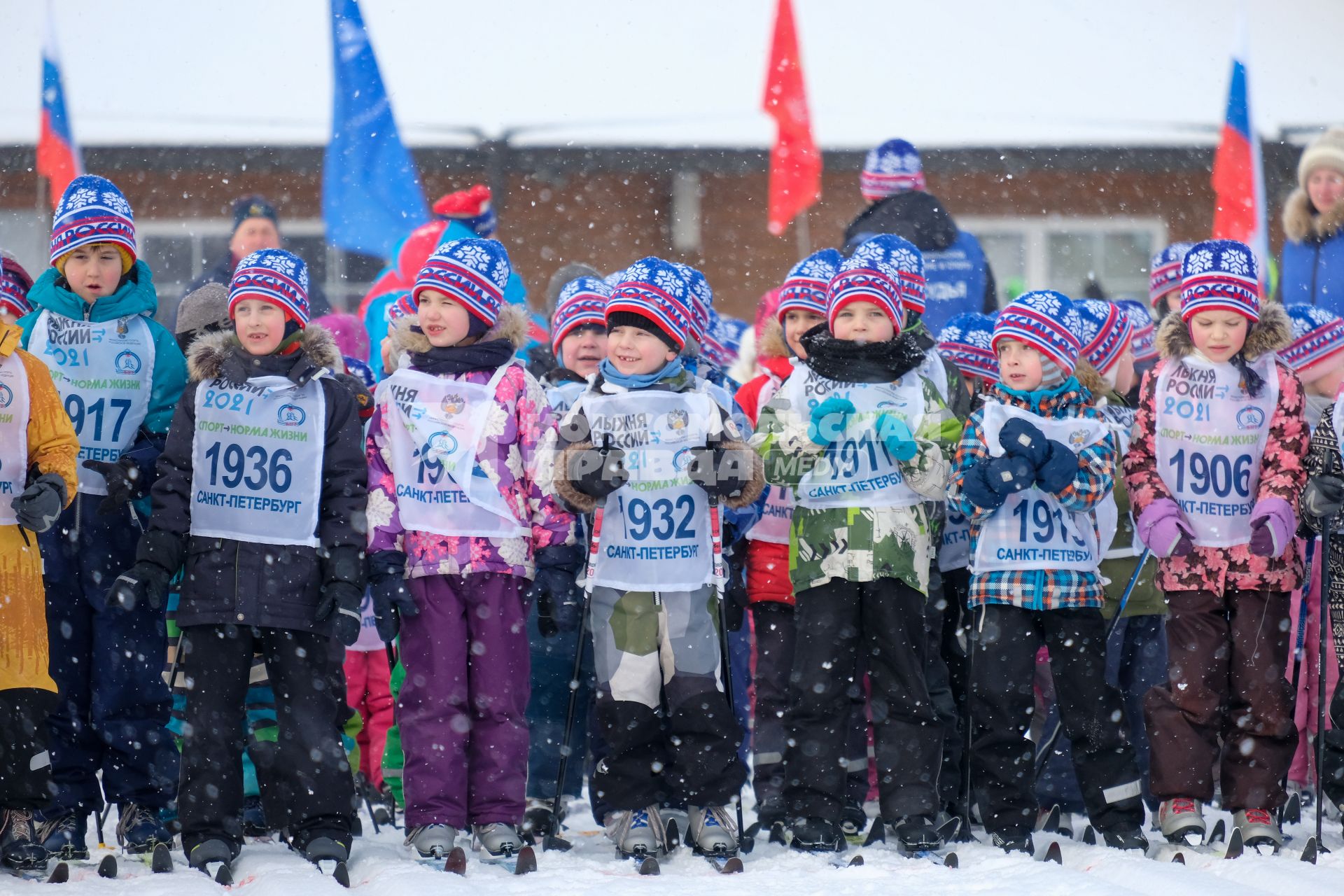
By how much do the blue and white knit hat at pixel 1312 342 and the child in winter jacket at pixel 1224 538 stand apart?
3.02 feet

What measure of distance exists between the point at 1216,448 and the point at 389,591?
3.21 m

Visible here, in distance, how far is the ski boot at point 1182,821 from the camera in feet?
19.2

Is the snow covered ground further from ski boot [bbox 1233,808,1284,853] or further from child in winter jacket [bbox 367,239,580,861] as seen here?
child in winter jacket [bbox 367,239,580,861]

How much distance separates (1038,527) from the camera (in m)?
6.08

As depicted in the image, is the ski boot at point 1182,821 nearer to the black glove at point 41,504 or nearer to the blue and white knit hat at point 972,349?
the blue and white knit hat at point 972,349

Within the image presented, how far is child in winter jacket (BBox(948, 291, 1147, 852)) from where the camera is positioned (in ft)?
19.5

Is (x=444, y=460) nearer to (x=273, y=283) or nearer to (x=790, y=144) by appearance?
(x=273, y=283)

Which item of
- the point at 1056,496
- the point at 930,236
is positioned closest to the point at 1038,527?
the point at 1056,496

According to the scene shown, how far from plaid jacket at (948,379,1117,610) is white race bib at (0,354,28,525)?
339 cm

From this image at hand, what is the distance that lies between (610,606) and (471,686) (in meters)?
0.60

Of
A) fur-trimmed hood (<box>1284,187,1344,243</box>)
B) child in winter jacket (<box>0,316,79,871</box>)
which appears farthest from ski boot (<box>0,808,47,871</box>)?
fur-trimmed hood (<box>1284,187,1344,243</box>)

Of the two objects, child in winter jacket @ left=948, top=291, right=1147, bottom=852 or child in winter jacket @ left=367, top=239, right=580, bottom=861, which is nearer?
child in winter jacket @ left=367, top=239, right=580, bottom=861

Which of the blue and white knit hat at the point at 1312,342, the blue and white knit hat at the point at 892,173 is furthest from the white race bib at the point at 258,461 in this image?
the blue and white knit hat at the point at 892,173

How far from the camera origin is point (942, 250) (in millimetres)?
9078
